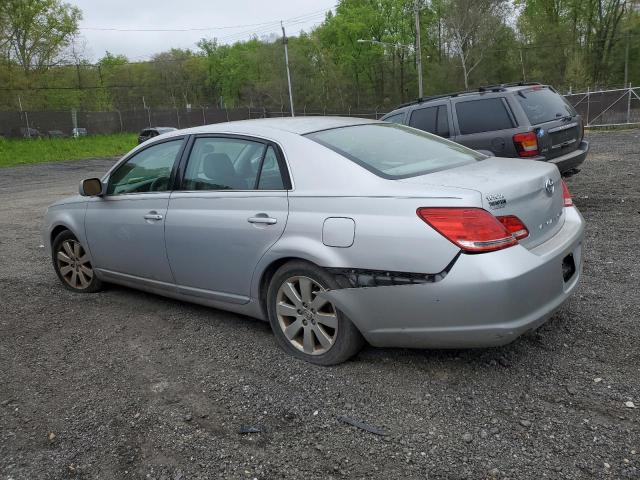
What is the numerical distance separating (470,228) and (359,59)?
73.8m

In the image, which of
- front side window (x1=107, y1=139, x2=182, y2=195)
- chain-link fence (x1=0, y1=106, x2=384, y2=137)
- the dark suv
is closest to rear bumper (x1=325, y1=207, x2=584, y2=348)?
front side window (x1=107, y1=139, x2=182, y2=195)

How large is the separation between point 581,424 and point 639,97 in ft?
84.9

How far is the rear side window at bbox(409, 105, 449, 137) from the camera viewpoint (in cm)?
873

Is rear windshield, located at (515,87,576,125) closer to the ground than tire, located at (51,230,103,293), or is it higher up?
higher up

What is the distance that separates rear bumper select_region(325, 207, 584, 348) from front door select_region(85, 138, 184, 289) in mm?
1754

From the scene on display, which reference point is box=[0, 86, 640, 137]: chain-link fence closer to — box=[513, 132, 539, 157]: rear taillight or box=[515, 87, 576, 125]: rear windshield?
Result: box=[515, 87, 576, 125]: rear windshield

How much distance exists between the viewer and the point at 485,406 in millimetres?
2961

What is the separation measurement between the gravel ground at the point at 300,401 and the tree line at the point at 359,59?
122ft

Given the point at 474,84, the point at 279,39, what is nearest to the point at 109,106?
the point at 279,39

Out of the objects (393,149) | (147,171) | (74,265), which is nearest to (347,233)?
(393,149)

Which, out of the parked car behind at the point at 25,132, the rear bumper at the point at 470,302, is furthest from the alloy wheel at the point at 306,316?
the parked car behind at the point at 25,132

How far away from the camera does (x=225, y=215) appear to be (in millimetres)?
3879

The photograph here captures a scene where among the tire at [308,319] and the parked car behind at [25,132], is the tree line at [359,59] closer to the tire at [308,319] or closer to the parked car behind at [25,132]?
the parked car behind at [25,132]

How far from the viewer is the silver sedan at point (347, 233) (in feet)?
9.66
